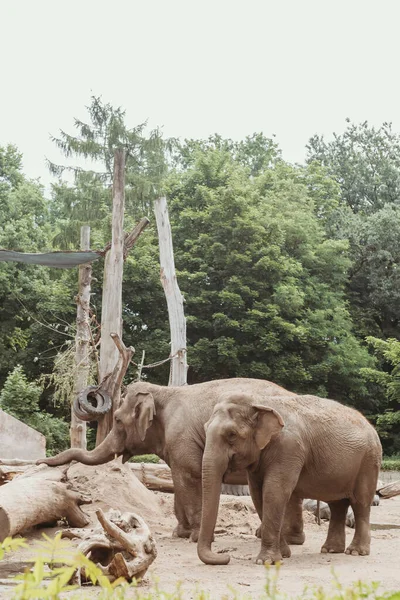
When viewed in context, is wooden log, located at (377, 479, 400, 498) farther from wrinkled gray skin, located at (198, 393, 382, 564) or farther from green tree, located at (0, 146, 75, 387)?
green tree, located at (0, 146, 75, 387)

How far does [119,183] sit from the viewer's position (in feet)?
55.9

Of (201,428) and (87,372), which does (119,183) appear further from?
(201,428)

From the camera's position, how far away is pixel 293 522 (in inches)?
409

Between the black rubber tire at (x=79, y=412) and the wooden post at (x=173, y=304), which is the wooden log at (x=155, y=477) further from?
the wooden post at (x=173, y=304)

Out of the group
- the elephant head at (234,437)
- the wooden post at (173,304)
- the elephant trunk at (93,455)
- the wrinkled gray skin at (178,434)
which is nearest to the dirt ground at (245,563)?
the wrinkled gray skin at (178,434)

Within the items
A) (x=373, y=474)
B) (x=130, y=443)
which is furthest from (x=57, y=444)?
(x=373, y=474)

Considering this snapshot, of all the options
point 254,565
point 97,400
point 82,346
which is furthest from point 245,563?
point 82,346

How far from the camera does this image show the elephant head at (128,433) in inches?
444

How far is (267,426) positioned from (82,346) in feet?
43.9

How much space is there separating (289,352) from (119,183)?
56.0 ft

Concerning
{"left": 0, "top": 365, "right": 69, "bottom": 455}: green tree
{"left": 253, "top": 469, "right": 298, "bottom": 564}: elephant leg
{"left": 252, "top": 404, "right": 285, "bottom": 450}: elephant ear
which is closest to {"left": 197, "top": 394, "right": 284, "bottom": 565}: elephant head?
{"left": 252, "top": 404, "right": 285, "bottom": 450}: elephant ear

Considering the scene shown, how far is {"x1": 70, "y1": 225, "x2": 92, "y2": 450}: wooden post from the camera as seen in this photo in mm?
20688

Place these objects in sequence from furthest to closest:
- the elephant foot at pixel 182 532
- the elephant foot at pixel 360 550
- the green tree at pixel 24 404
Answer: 1. the green tree at pixel 24 404
2. the elephant foot at pixel 182 532
3. the elephant foot at pixel 360 550

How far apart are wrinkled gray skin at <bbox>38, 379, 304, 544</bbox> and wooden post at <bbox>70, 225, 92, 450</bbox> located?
8.42 metres
